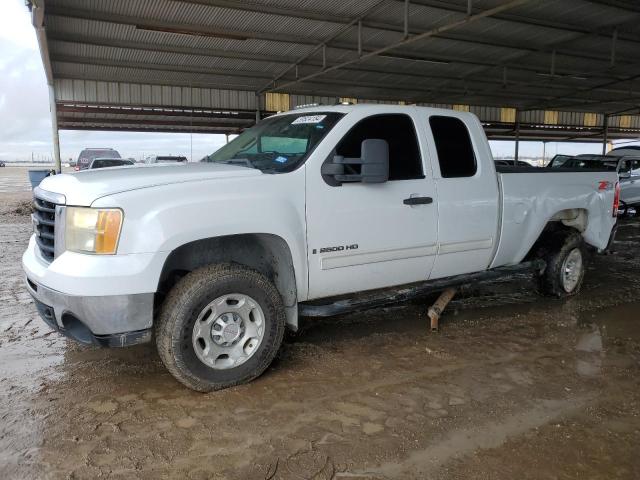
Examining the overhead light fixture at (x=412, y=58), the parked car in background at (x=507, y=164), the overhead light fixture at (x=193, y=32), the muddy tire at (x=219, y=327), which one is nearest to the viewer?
the muddy tire at (x=219, y=327)

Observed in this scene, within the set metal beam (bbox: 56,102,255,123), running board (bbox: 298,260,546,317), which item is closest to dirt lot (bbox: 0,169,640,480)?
running board (bbox: 298,260,546,317)

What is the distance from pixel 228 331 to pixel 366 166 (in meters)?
1.53

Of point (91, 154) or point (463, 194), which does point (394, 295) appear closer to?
point (463, 194)

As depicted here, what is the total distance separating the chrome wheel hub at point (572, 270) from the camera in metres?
5.79

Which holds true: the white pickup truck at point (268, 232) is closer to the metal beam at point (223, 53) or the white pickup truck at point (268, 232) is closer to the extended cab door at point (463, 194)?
the extended cab door at point (463, 194)

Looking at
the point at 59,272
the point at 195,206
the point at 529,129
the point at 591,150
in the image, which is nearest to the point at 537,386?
the point at 195,206

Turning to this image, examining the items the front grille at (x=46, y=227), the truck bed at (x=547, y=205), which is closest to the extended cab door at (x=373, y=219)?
the truck bed at (x=547, y=205)

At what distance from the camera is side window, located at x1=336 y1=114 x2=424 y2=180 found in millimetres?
4008

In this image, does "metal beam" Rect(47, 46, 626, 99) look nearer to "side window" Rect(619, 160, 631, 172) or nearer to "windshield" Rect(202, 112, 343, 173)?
"side window" Rect(619, 160, 631, 172)

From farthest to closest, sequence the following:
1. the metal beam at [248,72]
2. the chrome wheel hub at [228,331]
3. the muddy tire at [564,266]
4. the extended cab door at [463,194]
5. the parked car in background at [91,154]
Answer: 1. the parked car in background at [91,154]
2. the metal beam at [248,72]
3. the muddy tire at [564,266]
4. the extended cab door at [463,194]
5. the chrome wheel hub at [228,331]

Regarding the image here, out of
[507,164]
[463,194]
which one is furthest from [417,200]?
[507,164]

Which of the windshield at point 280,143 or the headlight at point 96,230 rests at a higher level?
the windshield at point 280,143

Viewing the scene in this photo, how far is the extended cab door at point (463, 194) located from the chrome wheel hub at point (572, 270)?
4.68ft

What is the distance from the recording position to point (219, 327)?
3.43m
